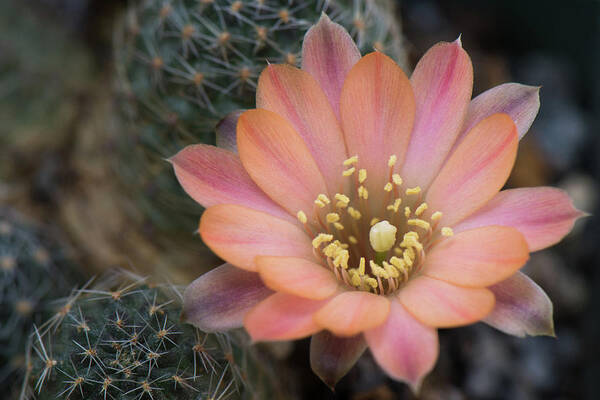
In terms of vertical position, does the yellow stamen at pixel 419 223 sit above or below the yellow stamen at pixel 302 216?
below

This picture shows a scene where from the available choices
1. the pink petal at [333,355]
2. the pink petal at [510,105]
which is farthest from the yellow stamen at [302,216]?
the pink petal at [510,105]

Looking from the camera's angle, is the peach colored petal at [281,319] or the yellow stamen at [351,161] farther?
the yellow stamen at [351,161]

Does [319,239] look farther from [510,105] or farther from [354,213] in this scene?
[510,105]

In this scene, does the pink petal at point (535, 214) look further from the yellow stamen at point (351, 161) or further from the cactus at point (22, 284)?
the cactus at point (22, 284)

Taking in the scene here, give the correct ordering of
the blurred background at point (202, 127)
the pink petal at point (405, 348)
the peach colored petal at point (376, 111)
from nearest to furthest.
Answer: the pink petal at point (405, 348)
the peach colored petal at point (376, 111)
the blurred background at point (202, 127)

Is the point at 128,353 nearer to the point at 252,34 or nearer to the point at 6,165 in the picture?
the point at 252,34

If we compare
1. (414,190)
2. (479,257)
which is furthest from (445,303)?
(414,190)

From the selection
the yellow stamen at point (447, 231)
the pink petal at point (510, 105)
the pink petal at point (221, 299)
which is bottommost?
the pink petal at point (221, 299)
